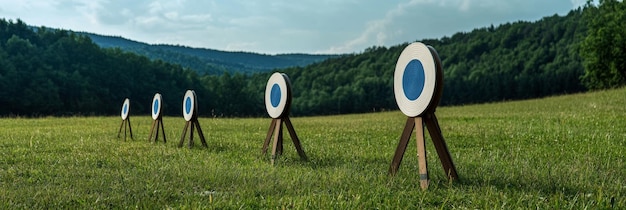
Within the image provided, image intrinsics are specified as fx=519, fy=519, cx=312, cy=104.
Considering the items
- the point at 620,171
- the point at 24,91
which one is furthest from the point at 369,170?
the point at 24,91

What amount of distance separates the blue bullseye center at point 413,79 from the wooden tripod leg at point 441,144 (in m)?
0.35

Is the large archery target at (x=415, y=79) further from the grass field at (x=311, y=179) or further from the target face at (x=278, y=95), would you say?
the target face at (x=278, y=95)

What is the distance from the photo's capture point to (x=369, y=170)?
7.20m

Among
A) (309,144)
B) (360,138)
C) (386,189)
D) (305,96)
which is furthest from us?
(305,96)

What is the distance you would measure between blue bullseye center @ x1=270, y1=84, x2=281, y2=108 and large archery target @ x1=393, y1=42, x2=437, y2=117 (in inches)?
112

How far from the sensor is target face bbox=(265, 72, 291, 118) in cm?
877

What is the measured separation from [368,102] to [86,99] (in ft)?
213

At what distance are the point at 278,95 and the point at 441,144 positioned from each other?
3.73 m

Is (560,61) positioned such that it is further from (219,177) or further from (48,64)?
(219,177)

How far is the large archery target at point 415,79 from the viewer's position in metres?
5.93

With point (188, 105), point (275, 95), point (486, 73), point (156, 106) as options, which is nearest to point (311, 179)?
point (275, 95)

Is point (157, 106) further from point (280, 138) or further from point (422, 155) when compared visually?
point (422, 155)

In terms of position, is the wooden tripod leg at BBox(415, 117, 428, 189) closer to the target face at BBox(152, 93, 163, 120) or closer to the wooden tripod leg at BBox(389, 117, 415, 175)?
the wooden tripod leg at BBox(389, 117, 415, 175)

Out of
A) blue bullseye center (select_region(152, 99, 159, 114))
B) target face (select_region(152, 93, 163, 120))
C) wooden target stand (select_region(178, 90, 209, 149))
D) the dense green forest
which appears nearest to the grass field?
wooden target stand (select_region(178, 90, 209, 149))
